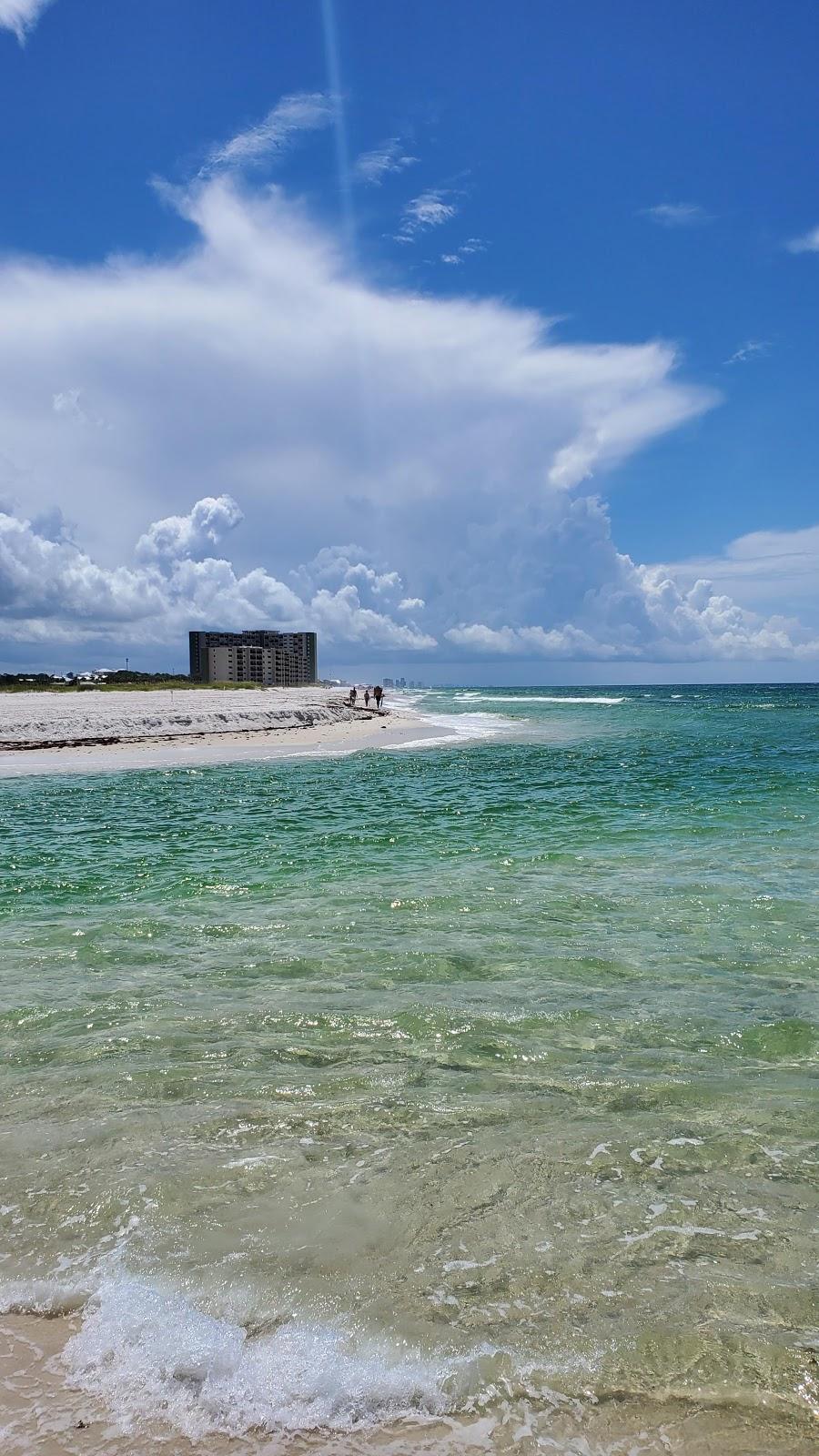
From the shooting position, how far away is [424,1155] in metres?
4.91

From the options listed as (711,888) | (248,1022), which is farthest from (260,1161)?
(711,888)

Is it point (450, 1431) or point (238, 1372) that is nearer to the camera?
point (450, 1431)

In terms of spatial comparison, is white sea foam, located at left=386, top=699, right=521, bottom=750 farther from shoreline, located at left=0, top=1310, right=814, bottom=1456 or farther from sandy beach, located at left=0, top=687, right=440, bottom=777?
shoreline, located at left=0, top=1310, right=814, bottom=1456

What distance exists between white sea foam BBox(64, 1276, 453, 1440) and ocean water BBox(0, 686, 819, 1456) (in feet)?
0.04

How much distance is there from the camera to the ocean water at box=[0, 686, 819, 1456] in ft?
10.7

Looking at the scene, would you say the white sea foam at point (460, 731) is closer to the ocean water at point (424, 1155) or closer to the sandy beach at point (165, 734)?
the sandy beach at point (165, 734)

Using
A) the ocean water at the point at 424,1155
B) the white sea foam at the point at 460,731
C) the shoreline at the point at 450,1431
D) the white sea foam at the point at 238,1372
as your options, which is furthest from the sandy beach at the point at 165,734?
the shoreline at the point at 450,1431

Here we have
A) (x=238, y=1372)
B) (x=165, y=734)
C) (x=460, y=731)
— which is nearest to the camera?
(x=238, y=1372)

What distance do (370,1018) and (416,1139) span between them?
2.00 m

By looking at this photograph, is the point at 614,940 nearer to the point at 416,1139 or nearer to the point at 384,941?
the point at 384,941

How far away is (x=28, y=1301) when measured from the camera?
3.70 meters

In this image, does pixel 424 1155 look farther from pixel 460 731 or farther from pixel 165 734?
pixel 460 731

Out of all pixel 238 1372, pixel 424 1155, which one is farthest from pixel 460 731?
pixel 238 1372

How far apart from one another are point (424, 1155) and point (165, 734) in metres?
40.2
